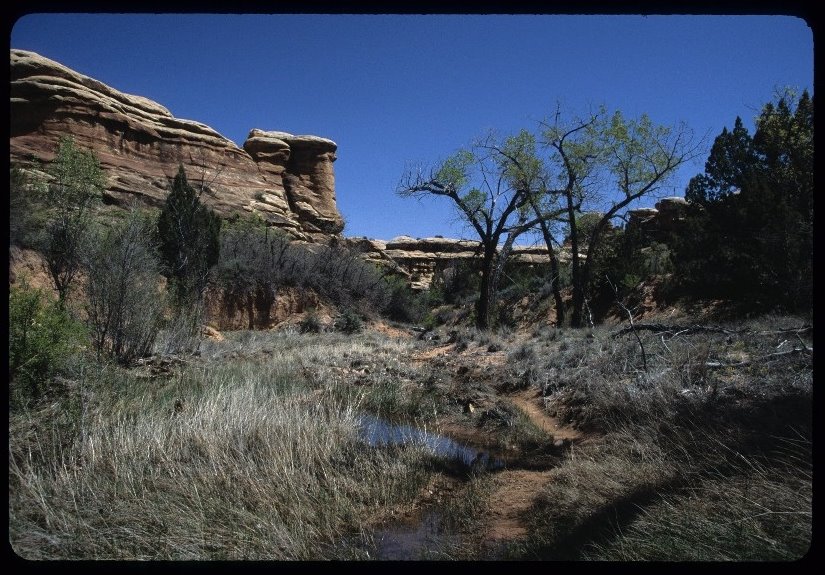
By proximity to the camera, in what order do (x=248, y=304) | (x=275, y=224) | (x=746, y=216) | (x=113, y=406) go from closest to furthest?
(x=113, y=406)
(x=746, y=216)
(x=248, y=304)
(x=275, y=224)

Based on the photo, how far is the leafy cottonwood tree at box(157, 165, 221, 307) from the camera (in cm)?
1555

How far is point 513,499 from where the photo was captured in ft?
17.1

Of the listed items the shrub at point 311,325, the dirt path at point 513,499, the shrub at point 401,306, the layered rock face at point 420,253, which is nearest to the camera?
the dirt path at point 513,499

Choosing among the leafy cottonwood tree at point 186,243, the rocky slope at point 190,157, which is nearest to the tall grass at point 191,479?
the leafy cottonwood tree at point 186,243

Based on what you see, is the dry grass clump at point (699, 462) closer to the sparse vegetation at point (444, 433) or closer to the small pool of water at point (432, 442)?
the sparse vegetation at point (444, 433)

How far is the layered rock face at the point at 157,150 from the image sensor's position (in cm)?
3166

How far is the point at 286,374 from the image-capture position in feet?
33.7

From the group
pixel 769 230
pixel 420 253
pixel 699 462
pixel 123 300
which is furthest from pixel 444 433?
pixel 420 253

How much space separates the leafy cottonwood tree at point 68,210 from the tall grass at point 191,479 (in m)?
8.10

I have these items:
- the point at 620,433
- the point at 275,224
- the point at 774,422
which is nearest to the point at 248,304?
the point at 275,224

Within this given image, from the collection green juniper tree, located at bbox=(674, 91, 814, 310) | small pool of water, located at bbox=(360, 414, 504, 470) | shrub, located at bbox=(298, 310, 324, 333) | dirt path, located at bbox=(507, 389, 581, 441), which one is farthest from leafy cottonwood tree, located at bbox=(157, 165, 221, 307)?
green juniper tree, located at bbox=(674, 91, 814, 310)

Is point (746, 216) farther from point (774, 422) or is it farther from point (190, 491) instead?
point (190, 491)

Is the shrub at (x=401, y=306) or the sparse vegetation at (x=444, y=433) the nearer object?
the sparse vegetation at (x=444, y=433)

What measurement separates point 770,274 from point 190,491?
489 centimetres
